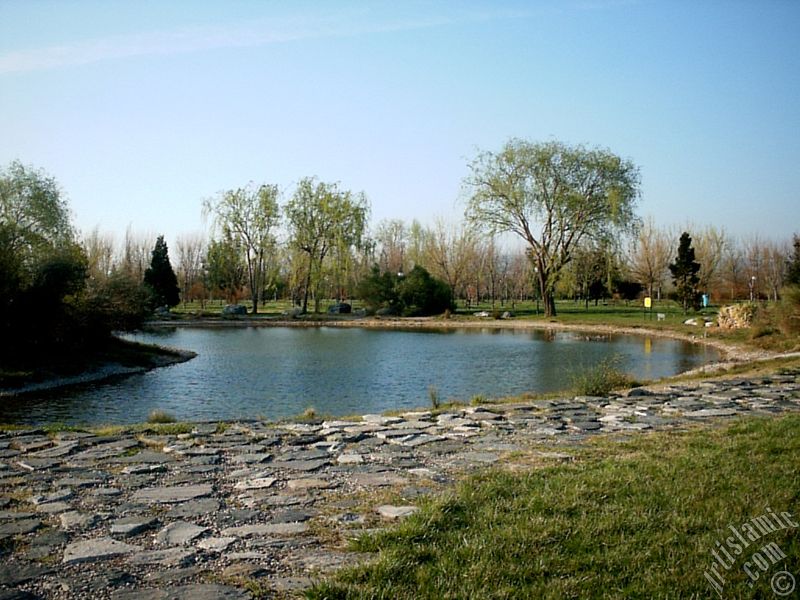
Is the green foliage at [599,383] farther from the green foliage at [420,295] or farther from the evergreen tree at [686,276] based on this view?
the green foliage at [420,295]

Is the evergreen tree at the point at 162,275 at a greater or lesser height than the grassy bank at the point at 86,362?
greater

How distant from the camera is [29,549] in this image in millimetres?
3408

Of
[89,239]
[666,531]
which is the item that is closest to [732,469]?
[666,531]

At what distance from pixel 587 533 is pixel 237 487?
2413mm

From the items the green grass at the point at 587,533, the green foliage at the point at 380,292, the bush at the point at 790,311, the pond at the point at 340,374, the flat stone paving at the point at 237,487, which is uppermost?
the green foliage at the point at 380,292

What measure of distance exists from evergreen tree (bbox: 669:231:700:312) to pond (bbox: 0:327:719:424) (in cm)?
915

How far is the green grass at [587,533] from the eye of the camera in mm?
2875

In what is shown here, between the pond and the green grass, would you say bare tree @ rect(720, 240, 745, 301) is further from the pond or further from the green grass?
the green grass

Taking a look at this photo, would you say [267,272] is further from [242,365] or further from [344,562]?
[344,562]

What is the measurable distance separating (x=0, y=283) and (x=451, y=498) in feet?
51.2

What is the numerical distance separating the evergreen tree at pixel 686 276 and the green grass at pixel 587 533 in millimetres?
35946

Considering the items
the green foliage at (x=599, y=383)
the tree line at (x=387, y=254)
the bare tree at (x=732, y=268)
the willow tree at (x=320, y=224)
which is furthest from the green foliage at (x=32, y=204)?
the bare tree at (x=732, y=268)

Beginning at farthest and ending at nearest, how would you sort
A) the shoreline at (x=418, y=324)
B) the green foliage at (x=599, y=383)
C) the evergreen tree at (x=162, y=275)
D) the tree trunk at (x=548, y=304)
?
the evergreen tree at (x=162, y=275) → the tree trunk at (x=548, y=304) → the shoreline at (x=418, y=324) → the green foliage at (x=599, y=383)

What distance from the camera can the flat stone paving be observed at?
313 cm
